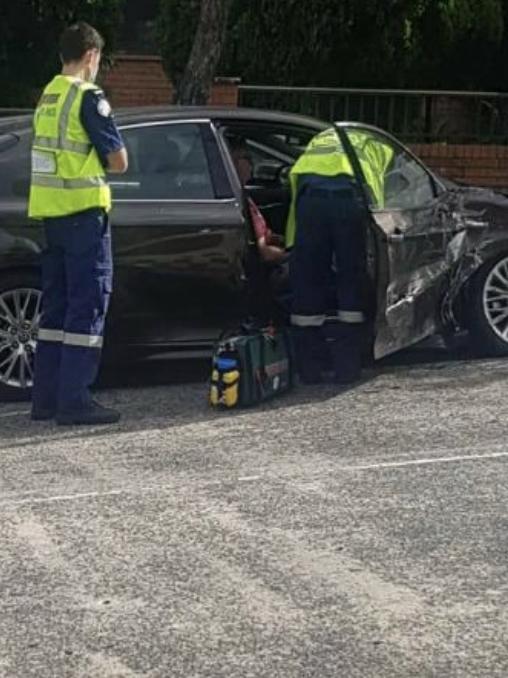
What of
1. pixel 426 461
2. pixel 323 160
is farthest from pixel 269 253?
pixel 426 461

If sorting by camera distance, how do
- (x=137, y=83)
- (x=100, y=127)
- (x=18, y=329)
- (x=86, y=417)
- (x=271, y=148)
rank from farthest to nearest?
(x=137, y=83) < (x=271, y=148) < (x=18, y=329) < (x=86, y=417) < (x=100, y=127)

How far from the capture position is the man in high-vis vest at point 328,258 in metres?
7.91

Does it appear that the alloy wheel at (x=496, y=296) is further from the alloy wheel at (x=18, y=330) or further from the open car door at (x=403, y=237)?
the alloy wheel at (x=18, y=330)

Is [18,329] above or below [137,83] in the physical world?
below

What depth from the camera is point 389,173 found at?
834cm

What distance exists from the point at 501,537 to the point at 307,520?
780 millimetres

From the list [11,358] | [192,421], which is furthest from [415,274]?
[11,358]

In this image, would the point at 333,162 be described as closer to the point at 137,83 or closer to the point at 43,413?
the point at 43,413

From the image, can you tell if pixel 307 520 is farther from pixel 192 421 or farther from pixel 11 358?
pixel 11 358

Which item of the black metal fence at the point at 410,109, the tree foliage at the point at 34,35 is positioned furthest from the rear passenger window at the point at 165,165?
the black metal fence at the point at 410,109

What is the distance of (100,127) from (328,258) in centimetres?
165

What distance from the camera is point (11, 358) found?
7871 millimetres

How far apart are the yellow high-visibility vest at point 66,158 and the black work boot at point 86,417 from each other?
1033 mm

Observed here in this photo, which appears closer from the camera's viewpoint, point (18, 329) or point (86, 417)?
point (86, 417)
